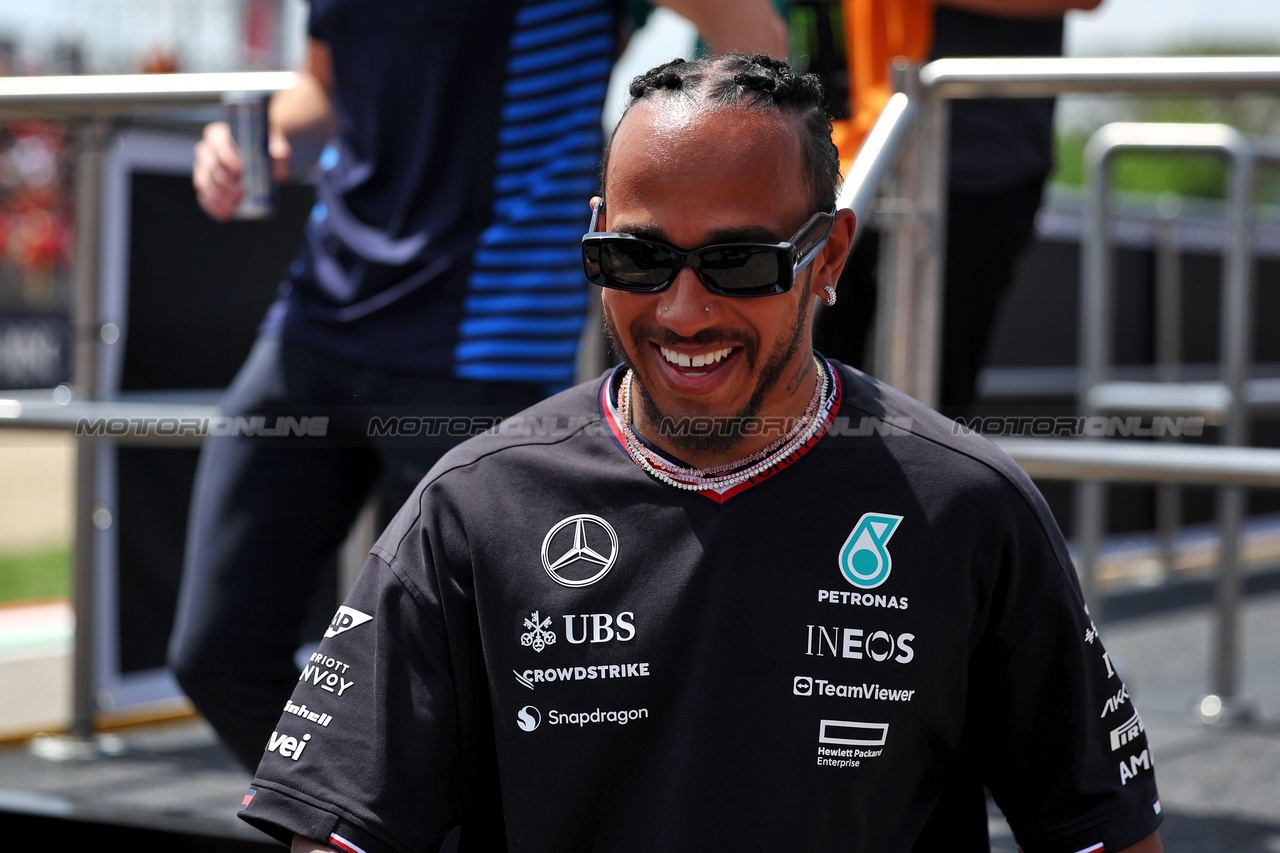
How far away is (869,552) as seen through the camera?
1403 mm

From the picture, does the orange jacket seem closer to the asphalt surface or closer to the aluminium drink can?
the aluminium drink can

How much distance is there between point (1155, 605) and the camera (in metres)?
5.91

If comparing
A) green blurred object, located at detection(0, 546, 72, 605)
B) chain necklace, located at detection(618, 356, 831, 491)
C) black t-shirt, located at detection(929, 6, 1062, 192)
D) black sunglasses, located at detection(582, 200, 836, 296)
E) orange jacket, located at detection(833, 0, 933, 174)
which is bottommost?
green blurred object, located at detection(0, 546, 72, 605)

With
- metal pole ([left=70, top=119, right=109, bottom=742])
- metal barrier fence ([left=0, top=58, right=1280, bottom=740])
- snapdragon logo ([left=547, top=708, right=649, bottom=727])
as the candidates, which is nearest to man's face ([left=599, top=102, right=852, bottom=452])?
snapdragon logo ([left=547, top=708, right=649, bottom=727])

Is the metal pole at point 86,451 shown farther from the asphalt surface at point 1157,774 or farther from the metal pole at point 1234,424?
the metal pole at point 1234,424

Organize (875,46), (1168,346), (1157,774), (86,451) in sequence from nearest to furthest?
(875,46)
(1157,774)
(86,451)
(1168,346)

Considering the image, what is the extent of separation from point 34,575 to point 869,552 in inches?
297

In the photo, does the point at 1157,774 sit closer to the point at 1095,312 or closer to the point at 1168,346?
the point at 1095,312

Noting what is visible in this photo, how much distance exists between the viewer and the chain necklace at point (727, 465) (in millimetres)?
1425

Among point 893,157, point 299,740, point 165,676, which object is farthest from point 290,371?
point 165,676

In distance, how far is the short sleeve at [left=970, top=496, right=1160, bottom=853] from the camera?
1.39 metres

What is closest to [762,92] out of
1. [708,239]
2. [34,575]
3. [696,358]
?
[708,239]

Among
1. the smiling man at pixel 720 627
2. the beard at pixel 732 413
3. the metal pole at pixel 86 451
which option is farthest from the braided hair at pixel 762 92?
the metal pole at pixel 86 451

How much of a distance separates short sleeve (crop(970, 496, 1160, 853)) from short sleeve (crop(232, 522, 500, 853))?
1.82ft
